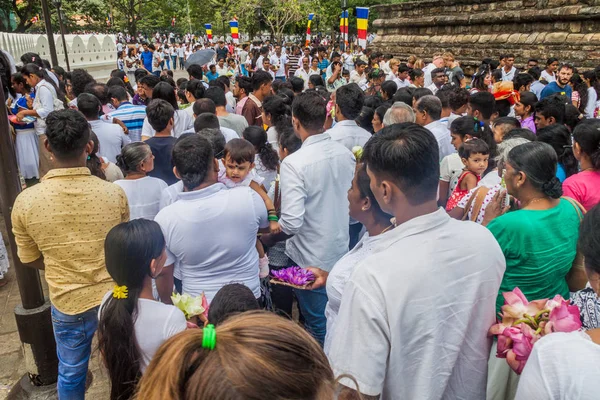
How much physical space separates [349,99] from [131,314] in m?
2.83

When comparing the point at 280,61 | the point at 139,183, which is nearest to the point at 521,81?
the point at 139,183

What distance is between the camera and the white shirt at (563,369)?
3.97ft

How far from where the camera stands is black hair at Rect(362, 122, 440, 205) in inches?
67.4

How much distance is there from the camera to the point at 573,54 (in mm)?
11000

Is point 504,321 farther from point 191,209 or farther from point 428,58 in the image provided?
point 428,58

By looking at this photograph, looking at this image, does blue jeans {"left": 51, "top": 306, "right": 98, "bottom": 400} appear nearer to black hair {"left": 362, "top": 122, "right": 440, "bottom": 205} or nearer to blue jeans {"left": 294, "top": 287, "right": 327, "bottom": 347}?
blue jeans {"left": 294, "top": 287, "right": 327, "bottom": 347}

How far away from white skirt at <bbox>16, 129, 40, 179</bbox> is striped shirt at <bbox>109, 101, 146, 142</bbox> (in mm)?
1738

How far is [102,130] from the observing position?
4848 millimetres

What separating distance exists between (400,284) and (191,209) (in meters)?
1.34

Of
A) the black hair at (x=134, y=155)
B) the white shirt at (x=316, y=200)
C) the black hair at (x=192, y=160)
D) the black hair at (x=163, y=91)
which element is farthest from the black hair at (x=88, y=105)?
the white shirt at (x=316, y=200)

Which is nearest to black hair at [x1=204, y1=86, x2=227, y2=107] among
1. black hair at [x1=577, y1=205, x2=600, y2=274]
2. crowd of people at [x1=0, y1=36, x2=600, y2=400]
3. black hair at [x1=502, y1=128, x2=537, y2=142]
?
crowd of people at [x1=0, y1=36, x2=600, y2=400]

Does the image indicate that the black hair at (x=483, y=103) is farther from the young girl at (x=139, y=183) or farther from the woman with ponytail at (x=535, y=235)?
the young girl at (x=139, y=183)

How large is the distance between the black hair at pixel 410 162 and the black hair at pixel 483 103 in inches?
151

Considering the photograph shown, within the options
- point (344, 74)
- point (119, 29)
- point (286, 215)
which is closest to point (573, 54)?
point (344, 74)
